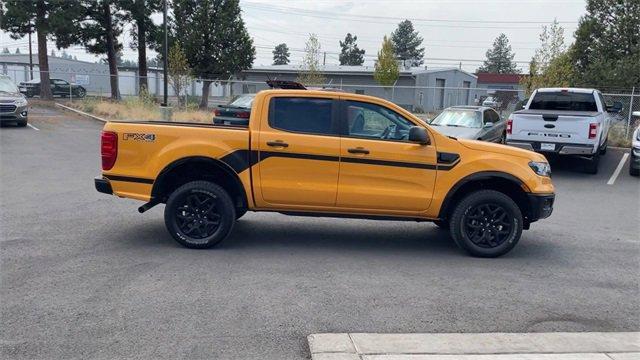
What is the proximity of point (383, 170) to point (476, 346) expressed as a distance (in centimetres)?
250

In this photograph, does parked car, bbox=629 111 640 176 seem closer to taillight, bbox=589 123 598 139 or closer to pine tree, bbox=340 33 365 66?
taillight, bbox=589 123 598 139

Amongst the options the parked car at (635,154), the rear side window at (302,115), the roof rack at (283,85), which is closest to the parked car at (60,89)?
the parked car at (635,154)

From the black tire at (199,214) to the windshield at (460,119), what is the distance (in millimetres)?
9473

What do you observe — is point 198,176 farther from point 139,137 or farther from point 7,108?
point 7,108

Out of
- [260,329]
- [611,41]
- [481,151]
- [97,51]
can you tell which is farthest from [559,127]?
[97,51]

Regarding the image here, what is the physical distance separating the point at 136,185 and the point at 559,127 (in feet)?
32.7

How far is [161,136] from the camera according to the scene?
628 centimetres

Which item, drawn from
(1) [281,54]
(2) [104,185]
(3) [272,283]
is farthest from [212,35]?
(1) [281,54]

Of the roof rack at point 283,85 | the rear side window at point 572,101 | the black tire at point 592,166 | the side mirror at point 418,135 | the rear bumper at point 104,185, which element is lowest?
the black tire at point 592,166

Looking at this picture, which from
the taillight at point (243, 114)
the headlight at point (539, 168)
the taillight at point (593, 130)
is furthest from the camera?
the taillight at point (243, 114)

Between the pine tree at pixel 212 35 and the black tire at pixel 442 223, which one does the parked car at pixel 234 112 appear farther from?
the pine tree at pixel 212 35

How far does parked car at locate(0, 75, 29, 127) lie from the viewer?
18.9 m

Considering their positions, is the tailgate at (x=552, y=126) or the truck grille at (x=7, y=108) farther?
the truck grille at (x=7, y=108)

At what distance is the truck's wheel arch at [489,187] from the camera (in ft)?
20.7
